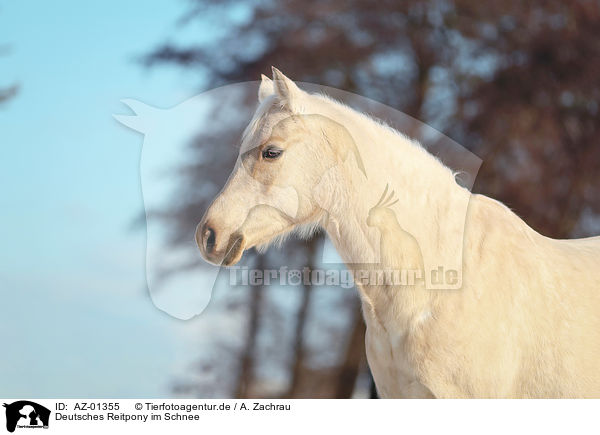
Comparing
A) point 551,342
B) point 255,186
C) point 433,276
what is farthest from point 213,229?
point 551,342

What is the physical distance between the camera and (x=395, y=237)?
2.10 m

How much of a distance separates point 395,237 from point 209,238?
683 mm

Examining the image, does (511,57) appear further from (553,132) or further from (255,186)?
(255,186)

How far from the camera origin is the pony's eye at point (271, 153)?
2107 mm

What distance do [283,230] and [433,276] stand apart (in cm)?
59

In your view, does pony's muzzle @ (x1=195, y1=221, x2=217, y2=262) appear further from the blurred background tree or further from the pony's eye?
the blurred background tree
